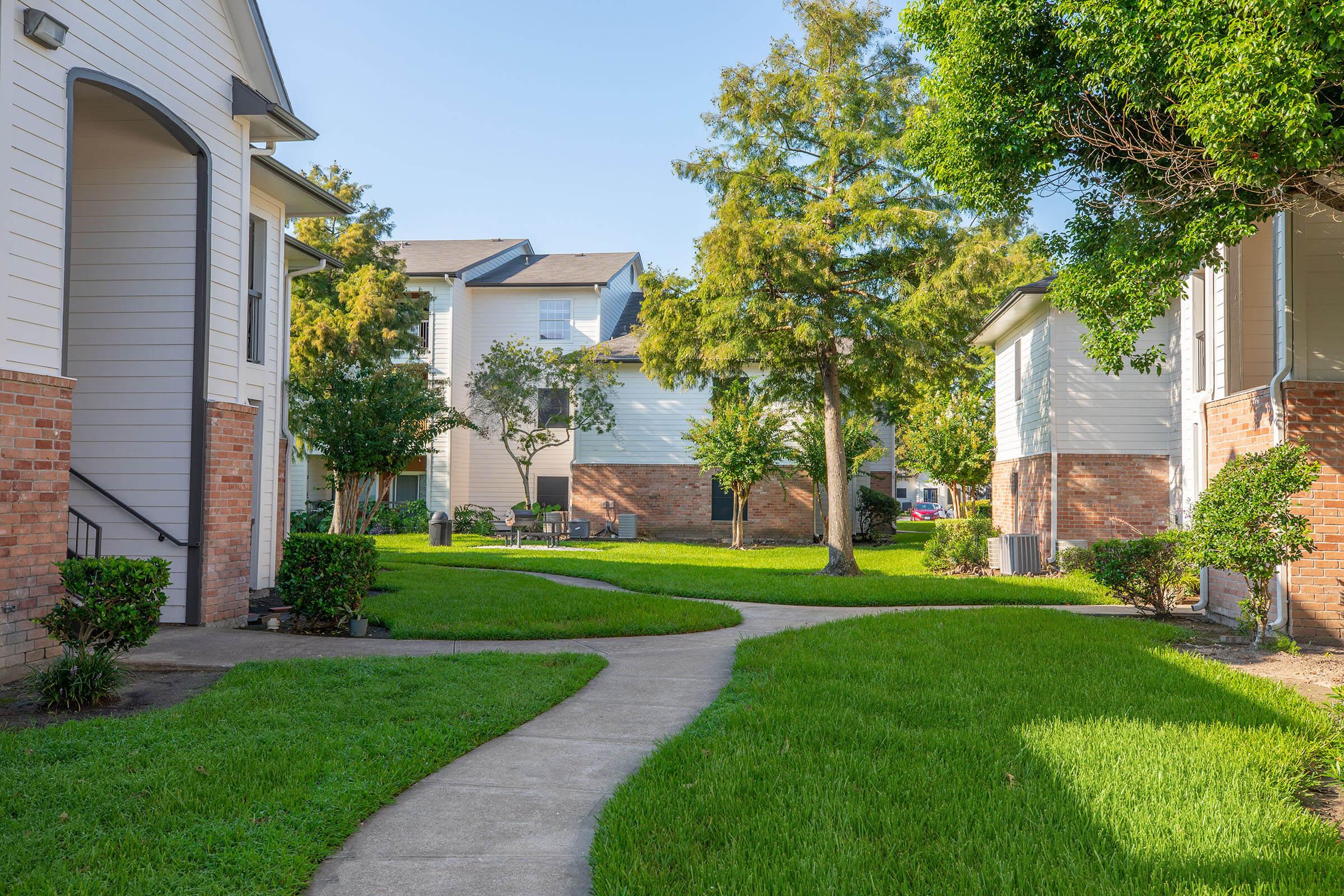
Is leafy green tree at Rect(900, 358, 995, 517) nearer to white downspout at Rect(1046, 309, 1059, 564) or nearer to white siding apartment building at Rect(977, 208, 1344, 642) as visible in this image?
white siding apartment building at Rect(977, 208, 1344, 642)

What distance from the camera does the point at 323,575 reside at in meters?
9.70

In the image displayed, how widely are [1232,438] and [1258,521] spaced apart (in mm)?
2350

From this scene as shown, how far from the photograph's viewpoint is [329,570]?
9.66m

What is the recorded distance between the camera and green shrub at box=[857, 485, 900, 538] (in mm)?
29469

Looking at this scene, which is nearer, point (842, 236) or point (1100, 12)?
point (1100, 12)

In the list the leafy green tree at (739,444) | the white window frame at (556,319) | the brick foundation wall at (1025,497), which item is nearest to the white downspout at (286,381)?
the leafy green tree at (739,444)

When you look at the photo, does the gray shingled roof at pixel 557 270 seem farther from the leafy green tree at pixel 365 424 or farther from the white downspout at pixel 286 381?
the white downspout at pixel 286 381

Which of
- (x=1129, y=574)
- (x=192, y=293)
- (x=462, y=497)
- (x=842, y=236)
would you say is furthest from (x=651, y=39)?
(x=462, y=497)

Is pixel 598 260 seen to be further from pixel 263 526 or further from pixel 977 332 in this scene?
pixel 263 526

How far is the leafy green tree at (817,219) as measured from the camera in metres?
16.2

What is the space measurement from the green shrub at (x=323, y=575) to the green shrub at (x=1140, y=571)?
8.79 m

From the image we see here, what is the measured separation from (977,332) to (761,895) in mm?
20230

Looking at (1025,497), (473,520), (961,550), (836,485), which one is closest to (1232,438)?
(836,485)

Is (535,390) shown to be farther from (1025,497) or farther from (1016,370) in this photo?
(1025,497)
